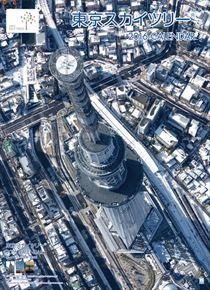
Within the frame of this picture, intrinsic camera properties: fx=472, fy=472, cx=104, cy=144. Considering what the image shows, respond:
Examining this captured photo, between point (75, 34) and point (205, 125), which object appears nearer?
point (205, 125)

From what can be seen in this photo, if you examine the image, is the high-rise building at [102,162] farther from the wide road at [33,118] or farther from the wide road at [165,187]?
the wide road at [33,118]

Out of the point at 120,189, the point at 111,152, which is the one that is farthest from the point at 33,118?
the point at 111,152

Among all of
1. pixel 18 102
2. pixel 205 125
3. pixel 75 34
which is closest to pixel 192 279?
pixel 205 125

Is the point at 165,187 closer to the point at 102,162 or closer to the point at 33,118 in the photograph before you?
the point at 102,162

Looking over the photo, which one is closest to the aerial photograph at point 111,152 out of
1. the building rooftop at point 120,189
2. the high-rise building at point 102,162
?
the building rooftop at point 120,189

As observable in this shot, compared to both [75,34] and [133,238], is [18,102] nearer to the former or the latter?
[75,34]

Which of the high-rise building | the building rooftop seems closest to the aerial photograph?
the building rooftop
